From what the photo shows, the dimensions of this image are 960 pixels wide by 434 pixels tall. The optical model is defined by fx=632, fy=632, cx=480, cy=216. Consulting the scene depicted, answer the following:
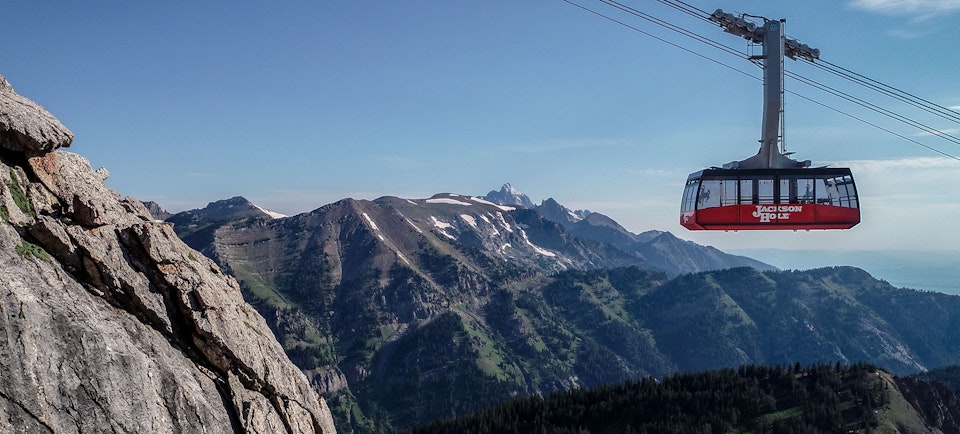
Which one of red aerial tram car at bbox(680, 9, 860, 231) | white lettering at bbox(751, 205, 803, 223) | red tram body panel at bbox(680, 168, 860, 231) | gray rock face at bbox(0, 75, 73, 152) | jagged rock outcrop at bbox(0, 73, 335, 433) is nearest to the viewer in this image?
jagged rock outcrop at bbox(0, 73, 335, 433)

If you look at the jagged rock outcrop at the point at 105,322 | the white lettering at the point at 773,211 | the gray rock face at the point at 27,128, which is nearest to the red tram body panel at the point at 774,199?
the white lettering at the point at 773,211

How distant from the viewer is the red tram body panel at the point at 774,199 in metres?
48.4

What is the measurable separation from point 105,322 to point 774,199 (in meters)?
44.8

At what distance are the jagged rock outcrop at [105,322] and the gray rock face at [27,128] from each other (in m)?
0.06

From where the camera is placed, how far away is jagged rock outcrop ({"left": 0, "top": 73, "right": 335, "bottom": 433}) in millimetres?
26047

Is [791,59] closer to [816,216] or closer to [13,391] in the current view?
[816,216]

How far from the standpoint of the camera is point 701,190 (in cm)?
5022

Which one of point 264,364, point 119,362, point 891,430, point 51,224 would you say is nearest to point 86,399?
point 119,362

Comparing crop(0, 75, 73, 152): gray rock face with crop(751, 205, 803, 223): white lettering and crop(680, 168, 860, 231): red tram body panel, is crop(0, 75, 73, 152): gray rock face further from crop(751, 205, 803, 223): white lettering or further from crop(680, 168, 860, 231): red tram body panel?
crop(751, 205, 803, 223): white lettering

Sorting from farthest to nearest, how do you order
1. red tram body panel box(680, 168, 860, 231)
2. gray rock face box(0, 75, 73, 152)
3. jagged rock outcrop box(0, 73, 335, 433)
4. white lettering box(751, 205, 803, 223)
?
white lettering box(751, 205, 803, 223) < red tram body panel box(680, 168, 860, 231) < gray rock face box(0, 75, 73, 152) < jagged rock outcrop box(0, 73, 335, 433)

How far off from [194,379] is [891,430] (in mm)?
226246

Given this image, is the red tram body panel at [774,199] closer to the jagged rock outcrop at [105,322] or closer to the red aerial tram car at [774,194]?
the red aerial tram car at [774,194]

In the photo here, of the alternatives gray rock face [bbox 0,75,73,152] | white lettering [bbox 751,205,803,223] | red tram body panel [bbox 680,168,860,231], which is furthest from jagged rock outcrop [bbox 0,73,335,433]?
white lettering [bbox 751,205,803,223]

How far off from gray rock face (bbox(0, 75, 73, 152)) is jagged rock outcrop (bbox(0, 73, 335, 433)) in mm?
64
